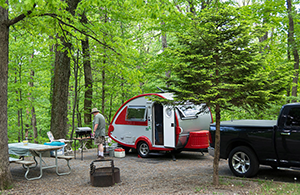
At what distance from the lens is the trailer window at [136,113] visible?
11344 mm

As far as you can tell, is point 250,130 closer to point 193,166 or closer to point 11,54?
point 193,166

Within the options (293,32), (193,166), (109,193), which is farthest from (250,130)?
(293,32)

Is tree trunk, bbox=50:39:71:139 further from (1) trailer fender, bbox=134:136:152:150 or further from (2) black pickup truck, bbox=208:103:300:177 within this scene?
(2) black pickup truck, bbox=208:103:300:177

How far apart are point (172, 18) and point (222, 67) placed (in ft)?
25.8

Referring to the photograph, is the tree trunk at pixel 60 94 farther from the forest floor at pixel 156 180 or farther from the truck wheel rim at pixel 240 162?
the truck wheel rim at pixel 240 162

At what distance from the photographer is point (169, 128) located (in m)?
10.3

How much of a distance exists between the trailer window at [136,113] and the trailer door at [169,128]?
115cm

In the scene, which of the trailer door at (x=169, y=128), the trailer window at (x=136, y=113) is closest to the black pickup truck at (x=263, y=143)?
A: the trailer door at (x=169, y=128)

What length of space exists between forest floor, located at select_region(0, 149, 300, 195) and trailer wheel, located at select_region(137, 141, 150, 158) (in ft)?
3.57

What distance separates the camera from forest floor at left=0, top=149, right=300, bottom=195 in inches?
245

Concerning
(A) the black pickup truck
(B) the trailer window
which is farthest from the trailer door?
(A) the black pickup truck

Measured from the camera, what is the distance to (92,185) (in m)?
6.81

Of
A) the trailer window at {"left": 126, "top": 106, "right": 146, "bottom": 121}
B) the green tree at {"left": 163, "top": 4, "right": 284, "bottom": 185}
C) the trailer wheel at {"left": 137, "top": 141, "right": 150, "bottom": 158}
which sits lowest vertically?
the trailer wheel at {"left": 137, "top": 141, "right": 150, "bottom": 158}

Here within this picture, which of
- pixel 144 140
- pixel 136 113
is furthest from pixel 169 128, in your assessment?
pixel 136 113
